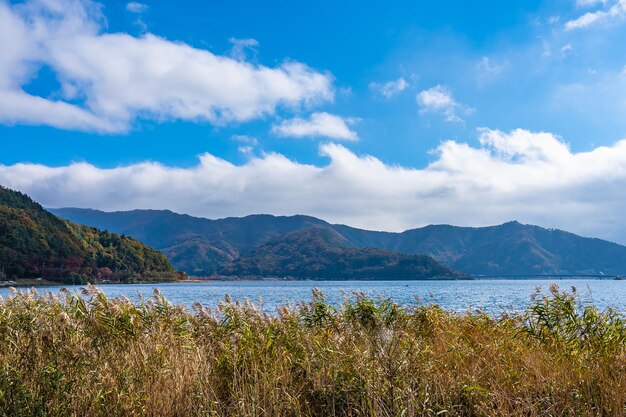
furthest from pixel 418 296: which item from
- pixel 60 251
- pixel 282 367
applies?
pixel 60 251

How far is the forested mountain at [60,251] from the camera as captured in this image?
134m

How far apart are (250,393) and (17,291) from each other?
846 cm

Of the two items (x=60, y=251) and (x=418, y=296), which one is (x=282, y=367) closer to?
(x=418, y=296)

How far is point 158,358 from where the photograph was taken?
8609mm

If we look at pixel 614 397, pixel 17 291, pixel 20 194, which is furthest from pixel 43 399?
pixel 20 194

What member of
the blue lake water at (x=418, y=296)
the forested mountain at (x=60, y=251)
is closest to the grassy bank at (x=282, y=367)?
the blue lake water at (x=418, y=296)

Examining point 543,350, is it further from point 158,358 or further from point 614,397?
point 158,358

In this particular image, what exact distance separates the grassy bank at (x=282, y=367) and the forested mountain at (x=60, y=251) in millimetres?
140677

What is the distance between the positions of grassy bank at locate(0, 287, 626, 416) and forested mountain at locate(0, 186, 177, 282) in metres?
141

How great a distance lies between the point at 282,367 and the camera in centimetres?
824

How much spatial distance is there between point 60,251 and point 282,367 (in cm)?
15749

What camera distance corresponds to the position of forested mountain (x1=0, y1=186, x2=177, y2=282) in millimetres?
134250

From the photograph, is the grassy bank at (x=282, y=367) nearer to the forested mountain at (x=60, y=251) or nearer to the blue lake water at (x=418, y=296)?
the blue lake water at (x=418, y=296)

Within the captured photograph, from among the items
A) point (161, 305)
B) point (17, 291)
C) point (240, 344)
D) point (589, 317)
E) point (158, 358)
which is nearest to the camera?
point (158, 358)
